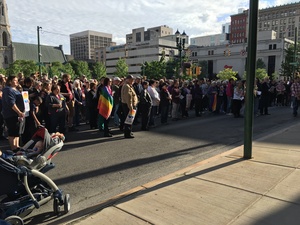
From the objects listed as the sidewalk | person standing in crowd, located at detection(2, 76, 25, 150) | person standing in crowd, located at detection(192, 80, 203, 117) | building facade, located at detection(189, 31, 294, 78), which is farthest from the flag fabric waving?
building facade, located at detection(189, 31, 294, 78)

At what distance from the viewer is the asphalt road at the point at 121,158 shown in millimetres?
4320

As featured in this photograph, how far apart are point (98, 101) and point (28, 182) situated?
20.1 feet

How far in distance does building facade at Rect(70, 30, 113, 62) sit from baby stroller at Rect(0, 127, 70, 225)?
181 metres

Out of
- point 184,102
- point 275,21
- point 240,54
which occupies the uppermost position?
point 275,21

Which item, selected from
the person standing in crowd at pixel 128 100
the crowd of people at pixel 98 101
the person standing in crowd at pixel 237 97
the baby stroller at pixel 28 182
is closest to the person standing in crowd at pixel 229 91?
the crowd of people at pixel 98 101

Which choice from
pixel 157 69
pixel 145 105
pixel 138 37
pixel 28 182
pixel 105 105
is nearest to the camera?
pixel 28 182

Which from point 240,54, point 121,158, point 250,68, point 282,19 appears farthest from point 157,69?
point 282,19

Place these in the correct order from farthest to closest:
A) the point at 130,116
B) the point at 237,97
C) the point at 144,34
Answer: the point at 144,34 → the point at 237,97 → the point at 130,116

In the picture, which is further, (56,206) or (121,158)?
(121,158)

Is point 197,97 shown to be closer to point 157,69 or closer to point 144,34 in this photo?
point 157,69

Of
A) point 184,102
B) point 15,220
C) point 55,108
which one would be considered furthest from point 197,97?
point 15,220

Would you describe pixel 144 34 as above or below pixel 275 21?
below

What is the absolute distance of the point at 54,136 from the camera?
13.3ft

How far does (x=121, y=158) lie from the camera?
6.31 metres
